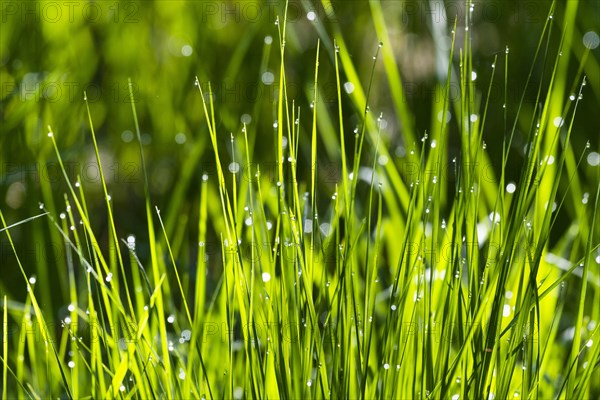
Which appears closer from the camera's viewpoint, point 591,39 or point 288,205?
point 288,205

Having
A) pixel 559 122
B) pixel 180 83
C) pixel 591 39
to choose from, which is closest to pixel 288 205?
pixel 559 122

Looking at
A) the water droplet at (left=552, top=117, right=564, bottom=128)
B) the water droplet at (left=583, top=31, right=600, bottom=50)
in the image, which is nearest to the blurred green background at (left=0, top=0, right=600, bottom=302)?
the water droplet at (left=583, top=31, right=600, bottom=50)

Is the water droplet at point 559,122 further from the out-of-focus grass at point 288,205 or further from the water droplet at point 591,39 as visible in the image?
the water droplet at point 591,39

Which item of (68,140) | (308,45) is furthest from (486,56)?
(68,140)

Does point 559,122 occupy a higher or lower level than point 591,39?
lower

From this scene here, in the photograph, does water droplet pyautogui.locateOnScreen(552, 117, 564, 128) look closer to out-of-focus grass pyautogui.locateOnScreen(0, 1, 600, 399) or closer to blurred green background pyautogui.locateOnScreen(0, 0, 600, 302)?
out-of-focus grass pyautogui.locateOnScreen(0, 1, 600, 399)

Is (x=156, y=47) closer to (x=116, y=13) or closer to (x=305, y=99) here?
(x=116, y=13)

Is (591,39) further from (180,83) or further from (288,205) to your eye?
(288,205)

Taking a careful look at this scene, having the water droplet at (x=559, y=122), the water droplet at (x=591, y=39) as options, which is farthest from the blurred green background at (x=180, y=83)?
the water droplet at (x=559, y=122)
